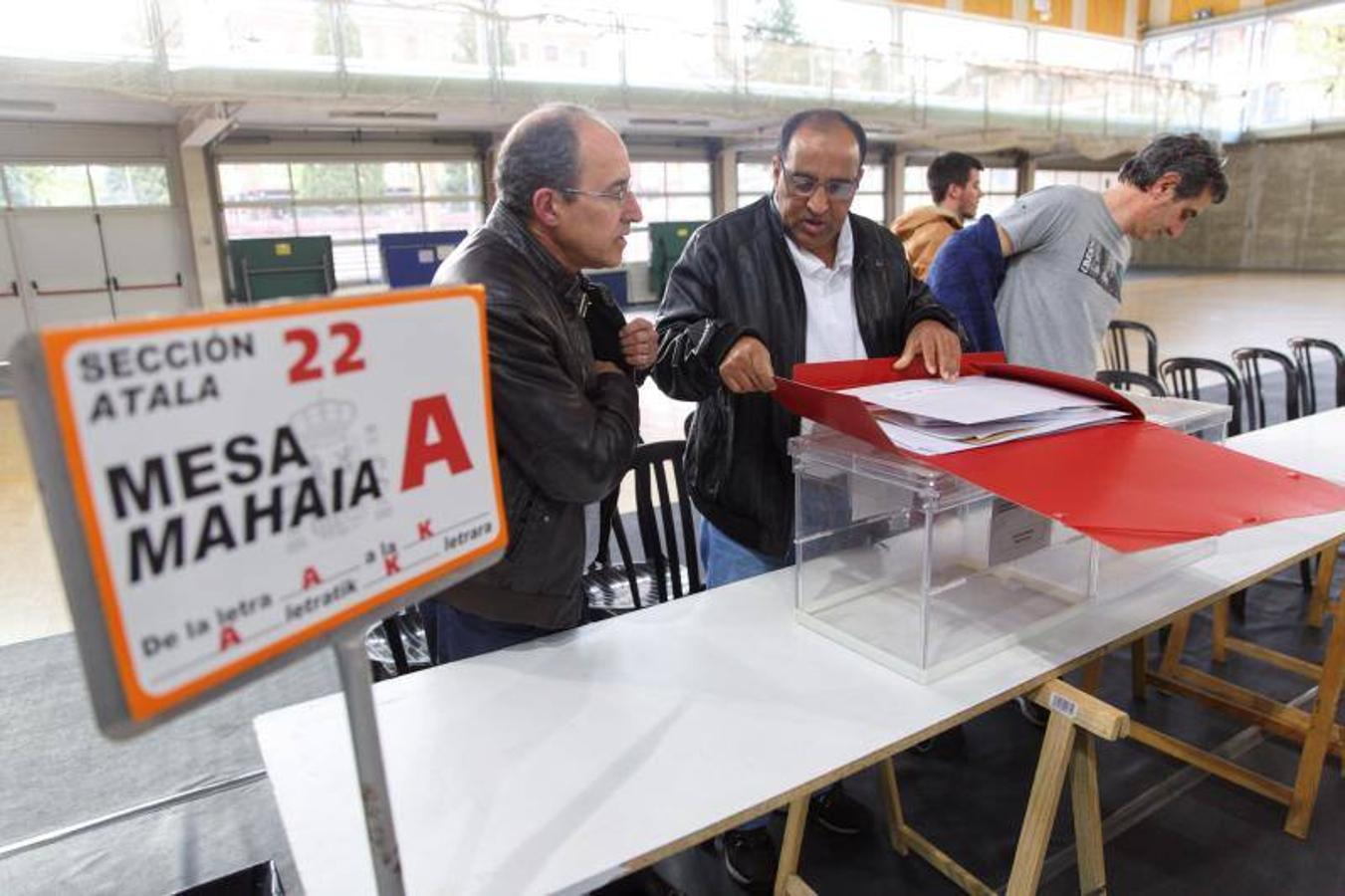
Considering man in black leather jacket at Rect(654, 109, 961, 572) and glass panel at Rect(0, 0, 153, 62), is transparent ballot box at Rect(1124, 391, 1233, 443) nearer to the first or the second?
man in black leather jacket at Rect(654, 109, 961, 572)

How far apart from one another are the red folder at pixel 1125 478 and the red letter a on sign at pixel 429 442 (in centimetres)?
58

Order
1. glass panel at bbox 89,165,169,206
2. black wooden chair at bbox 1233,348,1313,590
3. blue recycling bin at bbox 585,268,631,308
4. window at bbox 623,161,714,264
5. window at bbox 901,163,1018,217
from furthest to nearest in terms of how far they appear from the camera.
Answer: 1. window at bbox 901,163,1018,217
2. window at bbox 623,161,714,264
3. blue recycling bin at bbox 585,268,631,308
4. glass panel at bbox 89,165,169,206
5. black wooden chair at bbox 1233,348,1313,590

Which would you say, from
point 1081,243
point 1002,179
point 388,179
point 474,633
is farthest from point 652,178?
point 474,633

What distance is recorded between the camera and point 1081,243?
2.14m

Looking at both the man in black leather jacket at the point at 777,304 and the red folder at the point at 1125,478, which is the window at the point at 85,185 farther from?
the red folder at the point at 1125,478

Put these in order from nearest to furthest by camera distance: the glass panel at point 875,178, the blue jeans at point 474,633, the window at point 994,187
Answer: the blue jeans at point 474,633, the glass panel at point 875,178, the window at point 994,187

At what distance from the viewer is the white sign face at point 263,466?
48 centimetres

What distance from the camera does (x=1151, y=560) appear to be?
1.49 meters

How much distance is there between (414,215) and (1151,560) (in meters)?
11.5

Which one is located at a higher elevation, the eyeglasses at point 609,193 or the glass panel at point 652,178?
the glass panel at point 652,178

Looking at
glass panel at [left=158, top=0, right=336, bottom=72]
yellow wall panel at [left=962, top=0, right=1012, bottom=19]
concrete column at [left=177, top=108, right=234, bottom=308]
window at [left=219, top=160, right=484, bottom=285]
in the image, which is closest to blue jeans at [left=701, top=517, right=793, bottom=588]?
glass panel at [left=158, top=0, right=336, bottom=72]

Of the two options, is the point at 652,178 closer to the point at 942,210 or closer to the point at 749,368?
the point at 942,210

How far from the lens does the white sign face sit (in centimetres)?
48

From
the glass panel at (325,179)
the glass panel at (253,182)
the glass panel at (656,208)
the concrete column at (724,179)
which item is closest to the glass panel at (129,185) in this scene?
the glass panel at (253,182)
